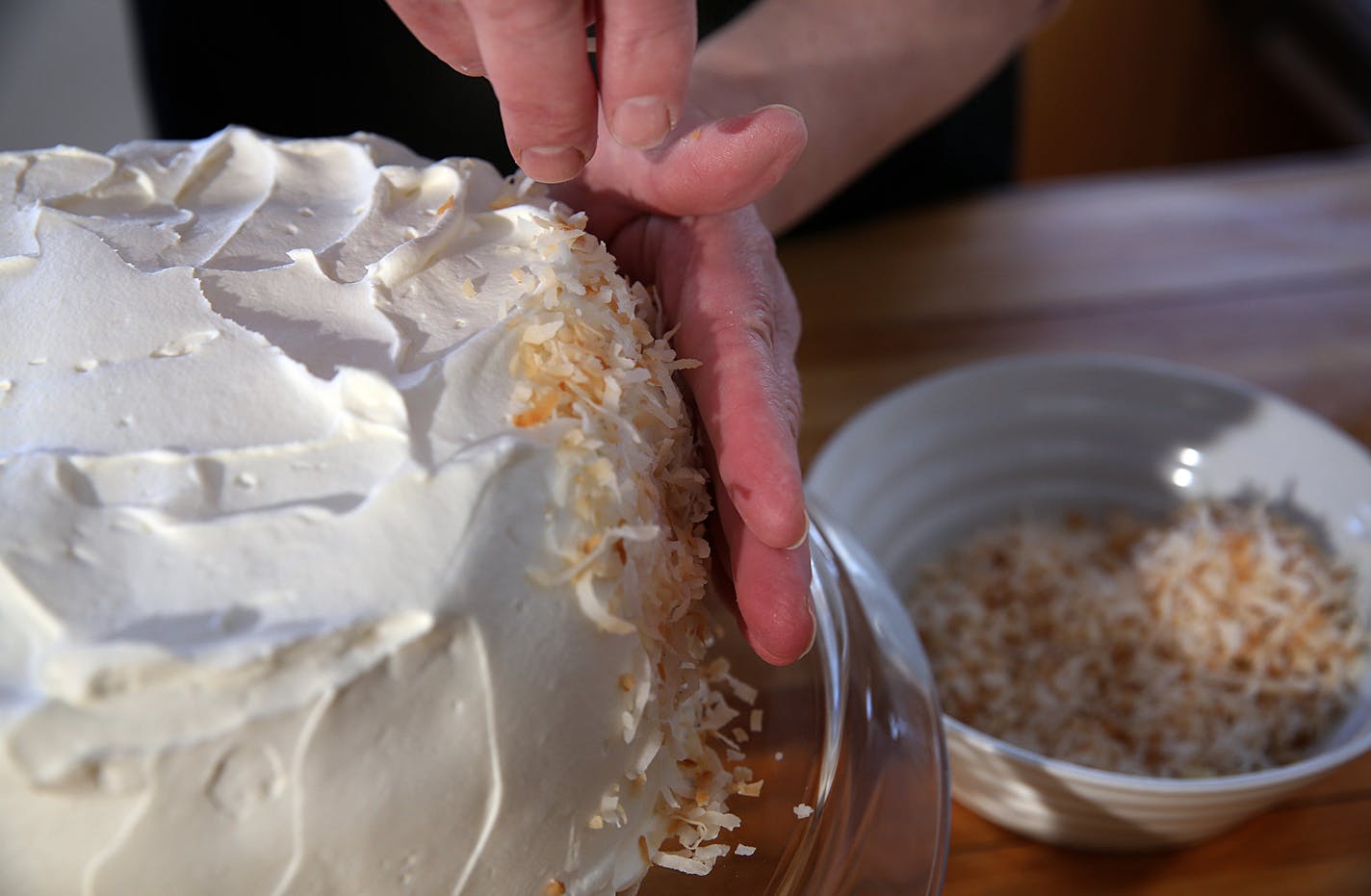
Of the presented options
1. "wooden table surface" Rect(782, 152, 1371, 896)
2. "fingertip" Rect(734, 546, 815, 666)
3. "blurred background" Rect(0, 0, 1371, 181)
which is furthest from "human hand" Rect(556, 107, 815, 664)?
"blurred background" Rect(0, 0, 1371, 181)

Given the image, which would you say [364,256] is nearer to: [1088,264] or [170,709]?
[170,709]

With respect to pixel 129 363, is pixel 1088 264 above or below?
below

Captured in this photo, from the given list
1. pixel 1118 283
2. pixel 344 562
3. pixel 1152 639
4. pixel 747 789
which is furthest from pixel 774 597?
pixel 1118 283

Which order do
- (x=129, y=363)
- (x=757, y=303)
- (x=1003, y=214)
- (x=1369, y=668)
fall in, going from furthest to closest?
(x=1003, y=214) → (x=1369, y=668) → (x=757, y=303) → (x=129, y=363)

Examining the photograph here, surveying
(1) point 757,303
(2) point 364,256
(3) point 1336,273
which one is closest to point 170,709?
(2) point 364,256

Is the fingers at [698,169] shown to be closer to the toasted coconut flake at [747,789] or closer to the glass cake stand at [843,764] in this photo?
the glass cake stand at [843,764]

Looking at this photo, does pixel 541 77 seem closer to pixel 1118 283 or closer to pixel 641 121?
pixel 641 121
